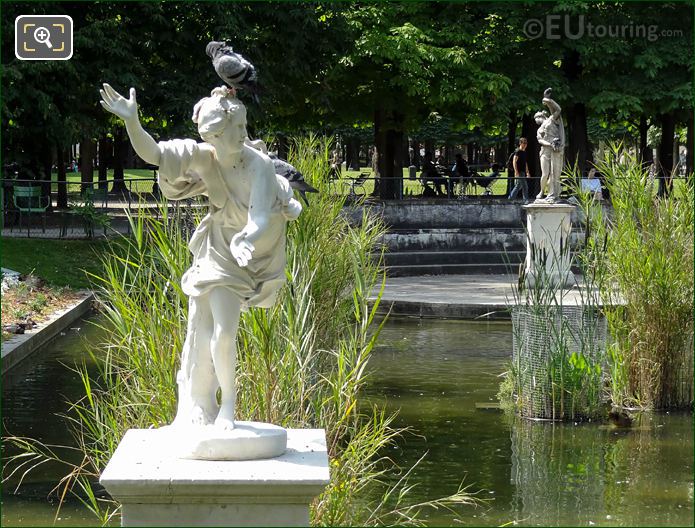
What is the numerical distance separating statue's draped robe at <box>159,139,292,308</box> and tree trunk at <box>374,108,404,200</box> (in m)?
28.0

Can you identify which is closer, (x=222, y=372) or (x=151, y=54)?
(x=222, y=372)

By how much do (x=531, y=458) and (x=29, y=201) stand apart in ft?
64.0

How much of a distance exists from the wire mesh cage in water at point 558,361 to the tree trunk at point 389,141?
22.0 metres

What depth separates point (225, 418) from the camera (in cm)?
569

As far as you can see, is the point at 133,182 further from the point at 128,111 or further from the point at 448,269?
the point at 128,111

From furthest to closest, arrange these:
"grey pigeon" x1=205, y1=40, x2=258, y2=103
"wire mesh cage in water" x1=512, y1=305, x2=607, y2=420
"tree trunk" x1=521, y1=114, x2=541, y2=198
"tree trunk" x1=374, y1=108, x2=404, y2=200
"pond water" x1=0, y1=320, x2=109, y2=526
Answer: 1. "tree trunk" x1=521, y1=114, x2=541, y2=198
2. "tree trunk" x1=374, y1=108, x2=404, y2=200
3. "wire mesh cage in water" x1=512, y1=305, x2=607, y2=420
4. "pond water" x1=0, y1=320, x2=109, y2=526
5. "grey pigeon" x1=205, y1=40, x2=258, y2=103

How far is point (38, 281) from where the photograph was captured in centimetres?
2027

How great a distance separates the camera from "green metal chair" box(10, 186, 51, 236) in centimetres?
2747

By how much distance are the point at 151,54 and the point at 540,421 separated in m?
20.0

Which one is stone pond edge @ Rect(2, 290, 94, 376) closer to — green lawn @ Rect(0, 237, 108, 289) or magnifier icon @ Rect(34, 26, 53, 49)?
green lawn @ Rect(0, 237, 108, 289)

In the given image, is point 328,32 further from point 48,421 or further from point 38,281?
point 48,421

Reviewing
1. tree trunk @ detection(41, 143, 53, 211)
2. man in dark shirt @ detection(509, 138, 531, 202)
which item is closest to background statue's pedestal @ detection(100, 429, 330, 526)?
man in dark shirt @ detection(509, 138, 531, 202)

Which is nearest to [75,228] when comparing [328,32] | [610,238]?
[328,32]

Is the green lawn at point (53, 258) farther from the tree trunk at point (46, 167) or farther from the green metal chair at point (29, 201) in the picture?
the tree trunk at point (46, 167)
